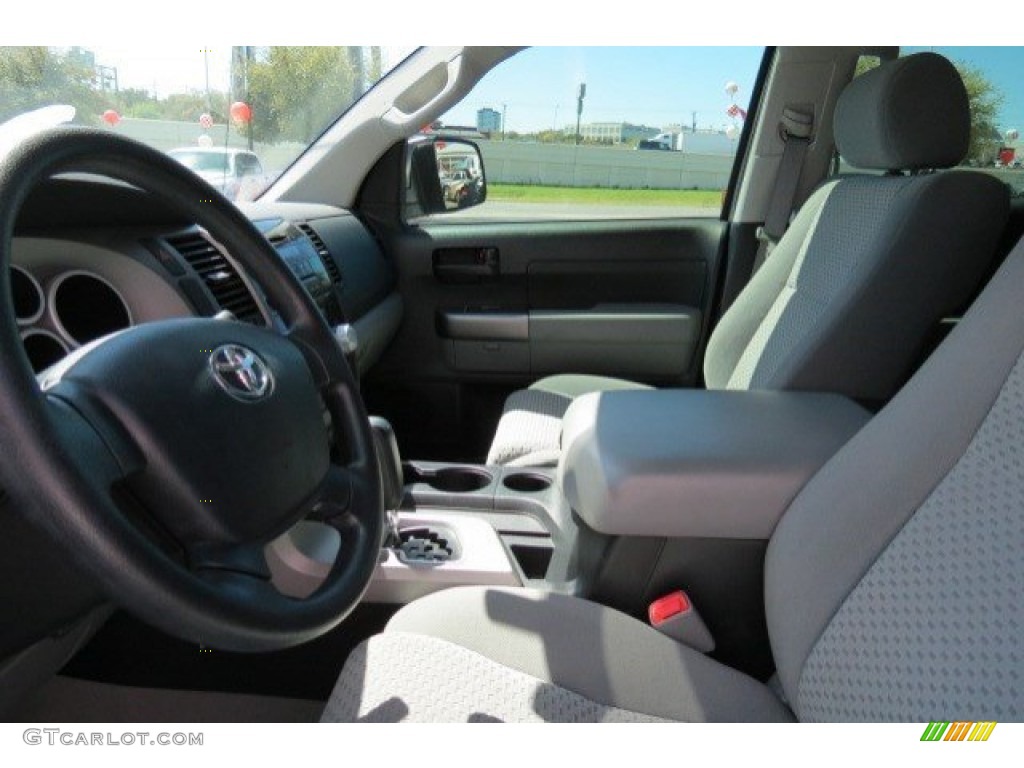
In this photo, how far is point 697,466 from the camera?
3.86 ft

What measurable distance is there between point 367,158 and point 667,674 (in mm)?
1929

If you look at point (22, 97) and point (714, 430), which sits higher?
point (22, 97)

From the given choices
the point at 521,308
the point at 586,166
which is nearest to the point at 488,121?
the point at 586,166

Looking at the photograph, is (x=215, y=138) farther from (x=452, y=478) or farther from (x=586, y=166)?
(x=586, y=166)

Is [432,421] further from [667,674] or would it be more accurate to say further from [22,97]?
[667,674]

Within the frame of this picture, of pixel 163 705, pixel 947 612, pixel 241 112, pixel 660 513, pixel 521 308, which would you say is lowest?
pixel 163 705

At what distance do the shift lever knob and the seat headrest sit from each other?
0.99 m

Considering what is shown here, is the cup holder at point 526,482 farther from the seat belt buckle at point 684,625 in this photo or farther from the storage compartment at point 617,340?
the storage compartment at point 617,340

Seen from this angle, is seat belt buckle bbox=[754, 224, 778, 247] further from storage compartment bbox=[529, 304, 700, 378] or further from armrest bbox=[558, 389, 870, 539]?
armrest bbox=[558, 389, 870, 539]

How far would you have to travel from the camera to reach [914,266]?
4.65 ft

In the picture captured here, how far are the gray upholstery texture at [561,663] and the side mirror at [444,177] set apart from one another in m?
1.85

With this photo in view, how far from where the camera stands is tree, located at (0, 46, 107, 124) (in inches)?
48.9

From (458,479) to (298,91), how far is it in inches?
45.3

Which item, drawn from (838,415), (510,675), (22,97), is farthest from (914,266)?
(22,97)
